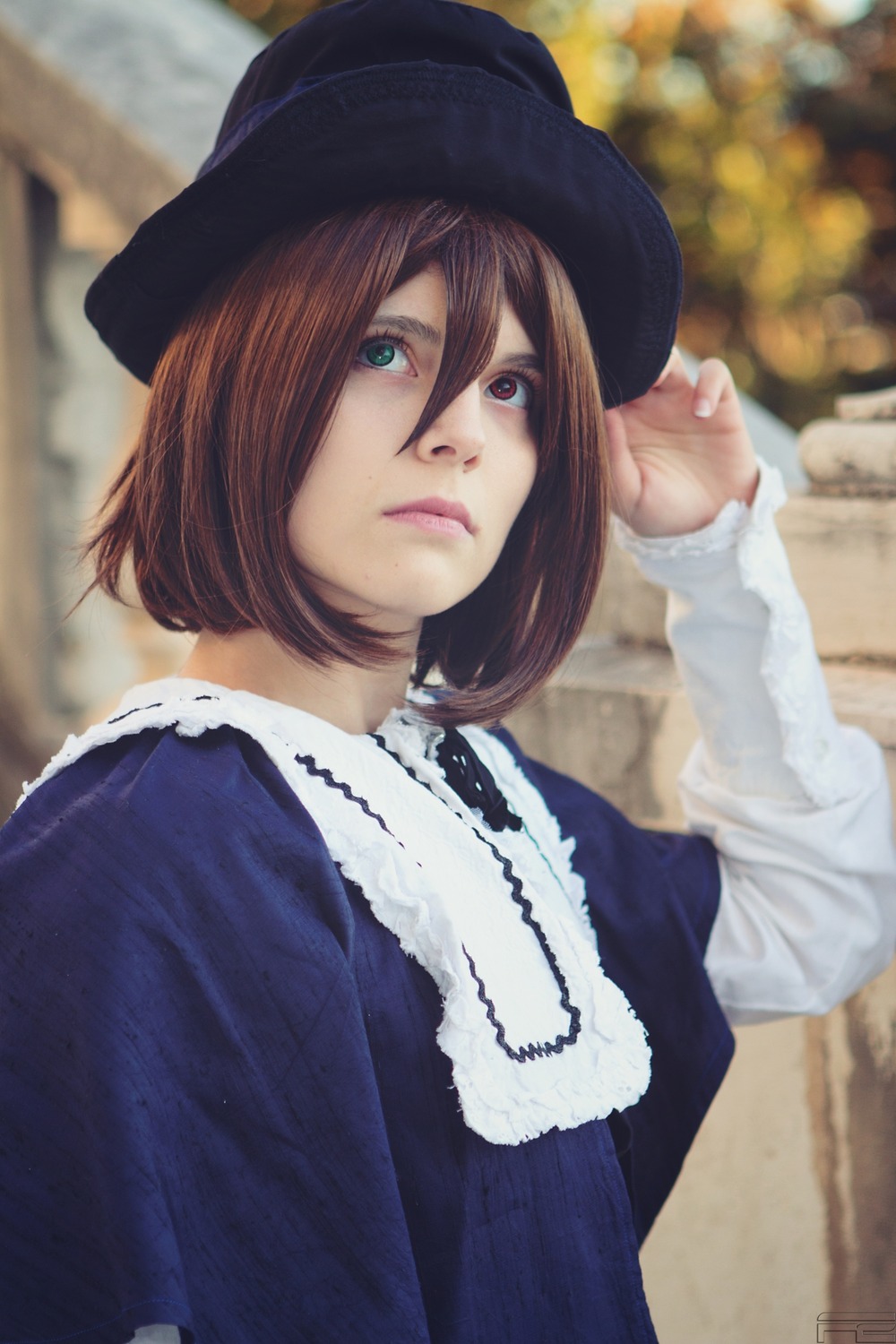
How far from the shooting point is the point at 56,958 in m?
0.86

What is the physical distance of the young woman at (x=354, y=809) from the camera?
2.82 ft

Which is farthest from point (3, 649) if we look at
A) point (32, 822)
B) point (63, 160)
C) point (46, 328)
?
point (32, 822)

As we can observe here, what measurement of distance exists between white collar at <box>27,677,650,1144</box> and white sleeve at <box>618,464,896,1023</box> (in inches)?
12.3

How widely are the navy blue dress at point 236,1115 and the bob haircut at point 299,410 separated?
6.4 inches

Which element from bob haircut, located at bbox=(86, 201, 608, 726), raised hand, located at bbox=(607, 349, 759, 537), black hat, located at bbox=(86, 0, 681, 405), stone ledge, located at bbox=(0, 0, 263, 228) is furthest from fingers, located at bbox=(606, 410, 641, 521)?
stone ledge, located at bbox=(0, 0, 263, 228)

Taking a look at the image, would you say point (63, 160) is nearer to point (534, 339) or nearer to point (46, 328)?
point (46, 328)

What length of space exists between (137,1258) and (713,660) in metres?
0.88

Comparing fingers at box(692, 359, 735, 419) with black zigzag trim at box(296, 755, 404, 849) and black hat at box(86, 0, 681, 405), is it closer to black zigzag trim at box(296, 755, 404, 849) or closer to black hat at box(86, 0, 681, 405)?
black hat at box(86, 0, 681, 405)

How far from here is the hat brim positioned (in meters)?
0.94

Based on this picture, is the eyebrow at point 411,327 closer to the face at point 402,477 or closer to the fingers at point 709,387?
the face at point 402,477

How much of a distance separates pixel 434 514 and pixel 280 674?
0.70 ft

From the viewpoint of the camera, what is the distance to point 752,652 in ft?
4.51

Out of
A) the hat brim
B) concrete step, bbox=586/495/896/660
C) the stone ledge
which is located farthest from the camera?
the stone ledge

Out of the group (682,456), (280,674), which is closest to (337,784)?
(280,674)
